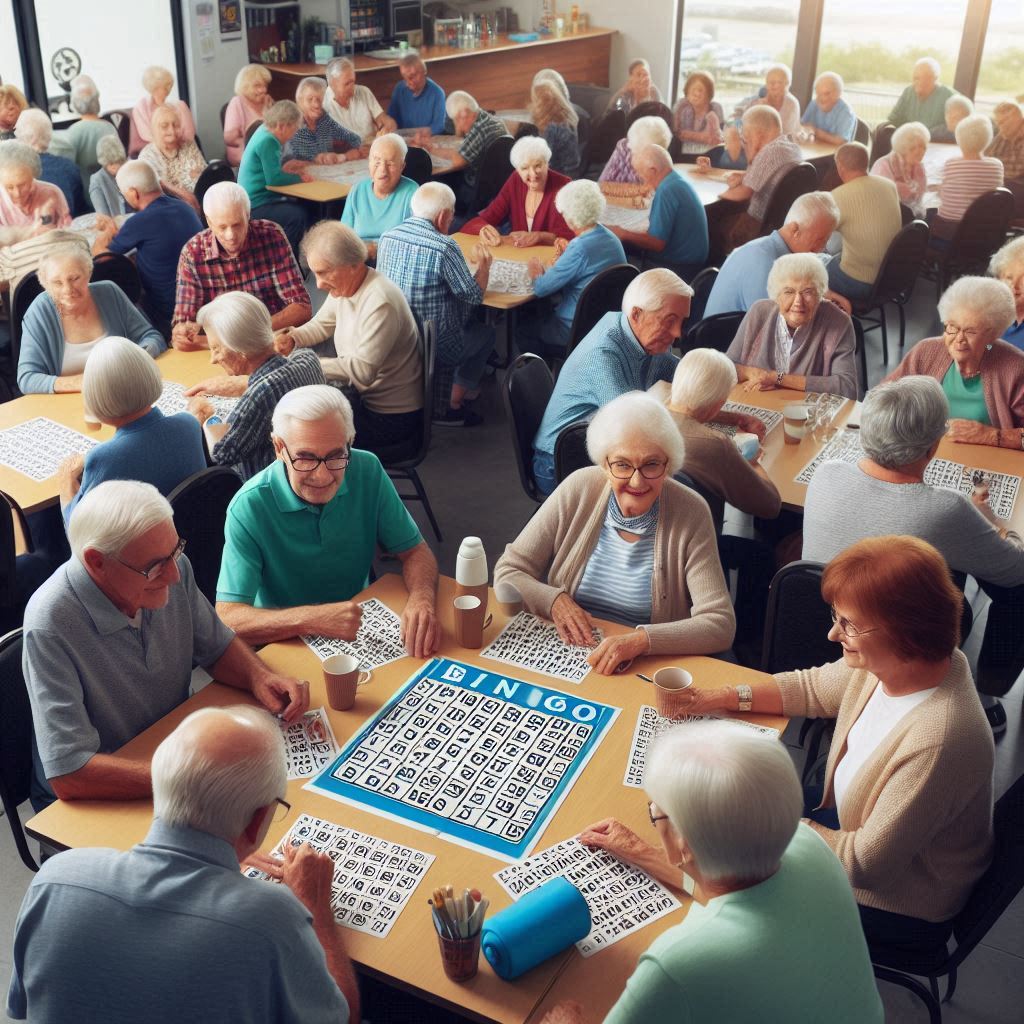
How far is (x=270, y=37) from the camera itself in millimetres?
A: 10422

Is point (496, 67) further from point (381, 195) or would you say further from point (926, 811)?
point (926, 811)

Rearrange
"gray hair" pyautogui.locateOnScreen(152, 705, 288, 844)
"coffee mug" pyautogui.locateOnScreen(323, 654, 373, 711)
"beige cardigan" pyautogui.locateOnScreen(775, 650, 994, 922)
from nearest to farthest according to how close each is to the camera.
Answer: "gray hair" pyautogui.locateOnScreen(152, 705, 288, 844) → "beige cardigan" pyautogui.locateOnScreen(775, 650, 994, 922) → "coffee mug" pyautogui.locateOnScreen(323, 654, 373, 711)

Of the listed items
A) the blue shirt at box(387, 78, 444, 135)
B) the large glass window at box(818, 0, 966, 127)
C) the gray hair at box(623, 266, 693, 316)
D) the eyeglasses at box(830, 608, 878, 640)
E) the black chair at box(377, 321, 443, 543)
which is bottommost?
the black chair at box(377, 321, 443, 543)

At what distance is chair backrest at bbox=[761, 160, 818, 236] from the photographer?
7.16 m

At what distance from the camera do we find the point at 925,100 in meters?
9.44

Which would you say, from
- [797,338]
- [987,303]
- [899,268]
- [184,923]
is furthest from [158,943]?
[899,268]

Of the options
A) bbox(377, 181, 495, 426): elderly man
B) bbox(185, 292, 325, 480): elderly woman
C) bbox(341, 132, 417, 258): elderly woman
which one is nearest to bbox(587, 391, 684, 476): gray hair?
bbox(185, 292, 325, 480): elderly woman

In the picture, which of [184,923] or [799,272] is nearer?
[184,923]

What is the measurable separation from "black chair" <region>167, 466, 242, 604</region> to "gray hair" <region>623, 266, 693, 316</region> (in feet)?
5.37

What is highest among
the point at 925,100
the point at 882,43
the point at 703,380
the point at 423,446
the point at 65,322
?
the point at 882,43

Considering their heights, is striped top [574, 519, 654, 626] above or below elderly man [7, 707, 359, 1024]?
below

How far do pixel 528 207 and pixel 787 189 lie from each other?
187 cm

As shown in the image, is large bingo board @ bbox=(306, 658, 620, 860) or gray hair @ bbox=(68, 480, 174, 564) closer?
large bingo board @ bbox=(306, 658, 620, 860)

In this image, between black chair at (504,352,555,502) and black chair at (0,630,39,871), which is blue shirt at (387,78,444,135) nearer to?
black chair at (504,352,555,502)
